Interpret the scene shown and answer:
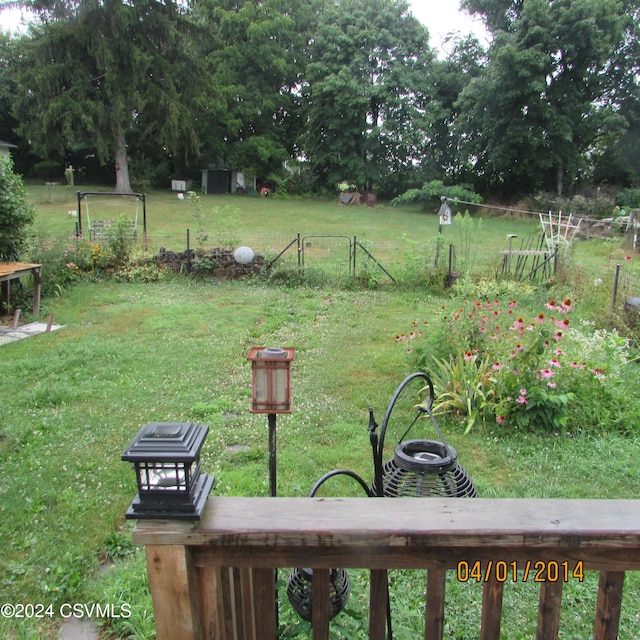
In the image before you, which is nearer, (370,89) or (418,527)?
(418,527)

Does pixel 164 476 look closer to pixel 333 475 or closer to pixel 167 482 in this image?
pixel 167 482

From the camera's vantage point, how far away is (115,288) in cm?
897

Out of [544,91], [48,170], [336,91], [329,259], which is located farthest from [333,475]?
[48,170]

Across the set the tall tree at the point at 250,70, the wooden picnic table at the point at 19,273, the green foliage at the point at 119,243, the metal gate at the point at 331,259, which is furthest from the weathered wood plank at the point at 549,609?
the tall tree at the point at 250,70

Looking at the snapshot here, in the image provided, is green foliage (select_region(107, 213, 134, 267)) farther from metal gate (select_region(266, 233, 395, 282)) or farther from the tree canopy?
the tree canopy

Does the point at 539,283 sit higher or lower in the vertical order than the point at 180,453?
lower

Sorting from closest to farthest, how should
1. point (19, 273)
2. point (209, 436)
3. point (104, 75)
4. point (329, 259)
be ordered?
point (209, 436), point (19, 273), point (329, 259), point (104, 75)

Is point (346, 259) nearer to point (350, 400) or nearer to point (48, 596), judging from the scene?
point (350, 400)

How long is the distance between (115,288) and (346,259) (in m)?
4.27

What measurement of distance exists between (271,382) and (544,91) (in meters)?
23.7

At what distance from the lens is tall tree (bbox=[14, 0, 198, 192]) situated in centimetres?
2052

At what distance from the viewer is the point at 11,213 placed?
7.12 metres

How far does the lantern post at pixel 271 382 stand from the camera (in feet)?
7.02

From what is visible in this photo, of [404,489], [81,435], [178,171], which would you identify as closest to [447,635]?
[404,489]
